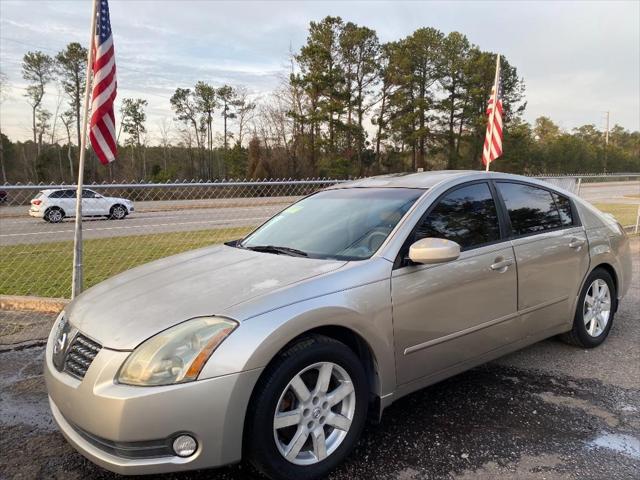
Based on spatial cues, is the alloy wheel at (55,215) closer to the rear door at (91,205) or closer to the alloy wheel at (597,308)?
the rear door at (91,205)

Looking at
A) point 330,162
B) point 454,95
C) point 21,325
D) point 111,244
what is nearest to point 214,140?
point 330,162

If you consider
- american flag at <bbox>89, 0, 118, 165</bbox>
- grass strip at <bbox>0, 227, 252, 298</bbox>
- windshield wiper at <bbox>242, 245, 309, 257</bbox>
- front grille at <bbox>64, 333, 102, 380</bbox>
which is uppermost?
american flag at <bbox>89, 0, 118, 165</bbox>

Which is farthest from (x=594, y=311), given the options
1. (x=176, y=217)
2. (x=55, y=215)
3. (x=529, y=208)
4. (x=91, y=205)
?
(x=55, y=215)

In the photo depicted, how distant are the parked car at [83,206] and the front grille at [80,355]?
968cm

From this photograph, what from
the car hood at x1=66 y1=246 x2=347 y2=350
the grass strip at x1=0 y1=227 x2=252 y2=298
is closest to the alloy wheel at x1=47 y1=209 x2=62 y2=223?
the grass strip at x1=0 y1=227 x2=252 y2=298

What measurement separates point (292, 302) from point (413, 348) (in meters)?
0.87

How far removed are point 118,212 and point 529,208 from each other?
45.4ft

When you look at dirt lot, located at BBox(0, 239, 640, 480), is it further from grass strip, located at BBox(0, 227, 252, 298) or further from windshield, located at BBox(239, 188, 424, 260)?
grass strip, located at BBox(0, 227, 252, 298)

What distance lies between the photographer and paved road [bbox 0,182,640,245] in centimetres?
817

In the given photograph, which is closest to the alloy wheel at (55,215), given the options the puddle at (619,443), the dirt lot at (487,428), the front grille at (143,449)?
the dirt lot at (487,428)

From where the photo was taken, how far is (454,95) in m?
48.9

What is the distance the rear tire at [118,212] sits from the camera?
1459 centimetres

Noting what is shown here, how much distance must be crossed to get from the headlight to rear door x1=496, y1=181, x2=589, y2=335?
2.28 metres

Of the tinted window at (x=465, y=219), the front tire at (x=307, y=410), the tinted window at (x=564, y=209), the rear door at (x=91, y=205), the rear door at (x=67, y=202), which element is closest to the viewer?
the front tire at (x=307, y=410)
